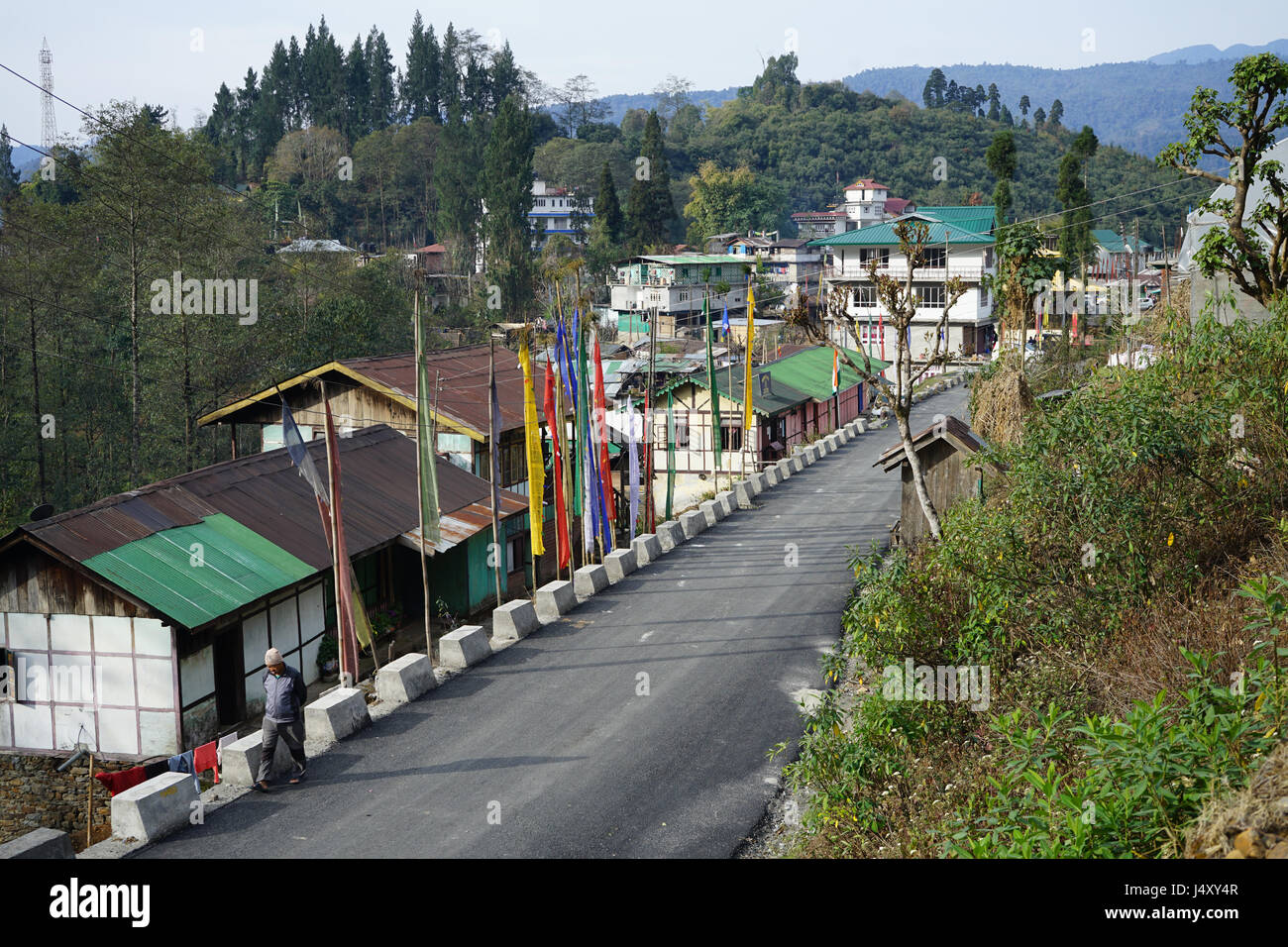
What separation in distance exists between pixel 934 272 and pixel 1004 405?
5354 cm

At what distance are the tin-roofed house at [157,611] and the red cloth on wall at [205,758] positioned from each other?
2250 millimetres

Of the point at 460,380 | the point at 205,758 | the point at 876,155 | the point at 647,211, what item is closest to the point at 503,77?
the point at 647,211

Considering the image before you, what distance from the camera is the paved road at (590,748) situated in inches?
499

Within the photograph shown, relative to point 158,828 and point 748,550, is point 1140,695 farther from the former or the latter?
point 748,550

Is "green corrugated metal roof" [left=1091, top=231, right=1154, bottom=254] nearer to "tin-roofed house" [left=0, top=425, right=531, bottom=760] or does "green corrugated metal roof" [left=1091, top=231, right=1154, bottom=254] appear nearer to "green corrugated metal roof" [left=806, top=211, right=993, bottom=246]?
"green corrugated metal roof" [left=806, top=211, right=993, bottom=246]

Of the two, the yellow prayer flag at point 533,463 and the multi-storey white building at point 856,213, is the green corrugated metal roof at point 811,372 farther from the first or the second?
the multi-storey white building at point 856,213

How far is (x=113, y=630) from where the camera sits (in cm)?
1983

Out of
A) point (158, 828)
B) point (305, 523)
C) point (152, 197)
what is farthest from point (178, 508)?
point (152, 197)

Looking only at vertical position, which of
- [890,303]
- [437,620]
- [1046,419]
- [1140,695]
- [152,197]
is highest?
[152,197]

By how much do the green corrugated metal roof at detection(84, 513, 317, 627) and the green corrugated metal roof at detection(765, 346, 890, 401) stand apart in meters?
35.0

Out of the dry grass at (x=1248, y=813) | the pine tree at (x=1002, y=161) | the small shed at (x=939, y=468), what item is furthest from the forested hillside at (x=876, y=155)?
the dry grass at (x=1248, y=813)

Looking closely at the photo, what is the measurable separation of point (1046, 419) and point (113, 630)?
16112 mm

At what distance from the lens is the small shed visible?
998 inches
